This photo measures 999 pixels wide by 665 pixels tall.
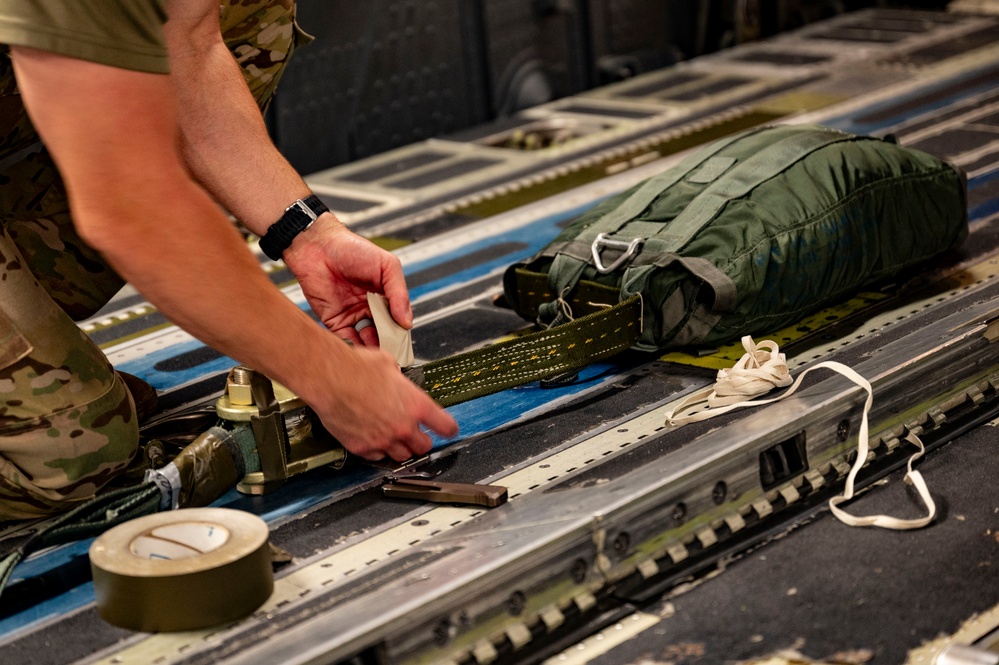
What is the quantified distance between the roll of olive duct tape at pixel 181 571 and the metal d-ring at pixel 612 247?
127 centimetres

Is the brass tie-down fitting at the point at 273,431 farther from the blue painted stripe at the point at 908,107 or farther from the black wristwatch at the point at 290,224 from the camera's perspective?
the blue painted stripe at the point at 908,107

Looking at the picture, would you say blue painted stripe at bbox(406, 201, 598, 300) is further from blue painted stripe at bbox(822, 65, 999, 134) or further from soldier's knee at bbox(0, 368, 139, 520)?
soldier's knee at bbox(0, 368, 139, 520)

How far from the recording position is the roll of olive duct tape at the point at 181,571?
2.13 metres

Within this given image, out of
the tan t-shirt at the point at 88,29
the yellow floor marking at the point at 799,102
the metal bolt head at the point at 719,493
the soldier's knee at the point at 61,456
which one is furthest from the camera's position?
the yellow floor marking at the point at 799,102

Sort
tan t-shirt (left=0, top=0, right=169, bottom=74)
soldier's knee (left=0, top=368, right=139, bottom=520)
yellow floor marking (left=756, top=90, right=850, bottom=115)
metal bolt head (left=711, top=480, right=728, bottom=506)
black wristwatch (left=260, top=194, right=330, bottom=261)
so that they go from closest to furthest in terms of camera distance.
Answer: tan t-shirt (left=0, top=0, right=169, bottom=74) → metal bolt head (left=711, top=480, right=728, bottom=506) → soldier's knee (left=0, top=368, right=139, bottom=520) → black wristwatch (left=260, top=194, right=330, bottom=261) → yellow floor marking (left=756, top=90, right=850, bottom=115)

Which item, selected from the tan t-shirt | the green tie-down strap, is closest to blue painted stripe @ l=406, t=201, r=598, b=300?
the green tie-down strap

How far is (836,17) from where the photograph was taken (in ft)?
25.1

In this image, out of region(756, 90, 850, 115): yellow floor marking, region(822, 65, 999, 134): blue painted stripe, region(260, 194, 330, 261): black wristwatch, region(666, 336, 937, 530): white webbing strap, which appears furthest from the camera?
region(756, 90, 850, 115): yellow floor marking

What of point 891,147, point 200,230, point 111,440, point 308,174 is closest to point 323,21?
point 308,174

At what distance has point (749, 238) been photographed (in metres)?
3.17

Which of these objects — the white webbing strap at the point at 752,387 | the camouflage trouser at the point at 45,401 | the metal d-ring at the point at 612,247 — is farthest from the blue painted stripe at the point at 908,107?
the camouflage trouser at the point at 45,401

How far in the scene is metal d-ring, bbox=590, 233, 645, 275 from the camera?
323cm

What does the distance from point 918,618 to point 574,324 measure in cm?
115

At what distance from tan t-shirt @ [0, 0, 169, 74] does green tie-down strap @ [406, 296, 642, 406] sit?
110 cm
